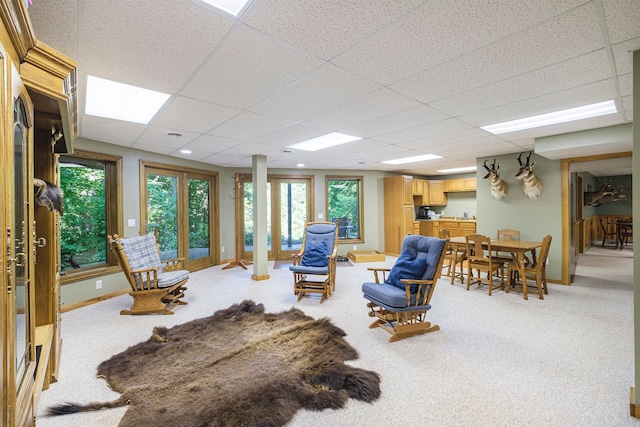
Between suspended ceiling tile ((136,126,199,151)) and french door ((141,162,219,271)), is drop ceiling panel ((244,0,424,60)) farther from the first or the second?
french door ((141,162,219,271))

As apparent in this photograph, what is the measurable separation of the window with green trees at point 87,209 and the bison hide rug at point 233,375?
2.16 metres

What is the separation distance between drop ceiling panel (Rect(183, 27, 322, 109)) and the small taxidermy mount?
3.93ft

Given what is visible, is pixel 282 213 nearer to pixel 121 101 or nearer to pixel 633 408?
pixel 121 101

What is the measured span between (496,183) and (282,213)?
4.63 m

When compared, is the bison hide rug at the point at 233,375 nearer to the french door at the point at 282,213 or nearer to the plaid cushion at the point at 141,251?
the plaid cushion at the point at 141,251

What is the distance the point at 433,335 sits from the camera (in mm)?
2934

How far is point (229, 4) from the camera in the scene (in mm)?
1415

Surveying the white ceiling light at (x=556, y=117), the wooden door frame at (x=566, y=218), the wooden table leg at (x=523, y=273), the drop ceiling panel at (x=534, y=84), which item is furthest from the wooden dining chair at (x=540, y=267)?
the drop ceiling panel at (x=534, y=84)

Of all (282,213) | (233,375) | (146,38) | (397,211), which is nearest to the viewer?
(146,38)

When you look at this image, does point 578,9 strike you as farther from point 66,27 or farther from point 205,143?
point 205,143

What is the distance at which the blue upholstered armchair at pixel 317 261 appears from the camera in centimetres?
414

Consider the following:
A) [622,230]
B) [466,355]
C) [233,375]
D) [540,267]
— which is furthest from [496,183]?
[622,230]

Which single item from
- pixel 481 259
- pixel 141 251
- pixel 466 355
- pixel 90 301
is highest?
pixel 141 251

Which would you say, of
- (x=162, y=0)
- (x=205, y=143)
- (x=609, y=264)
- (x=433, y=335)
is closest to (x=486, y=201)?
(x=609, y=264)
